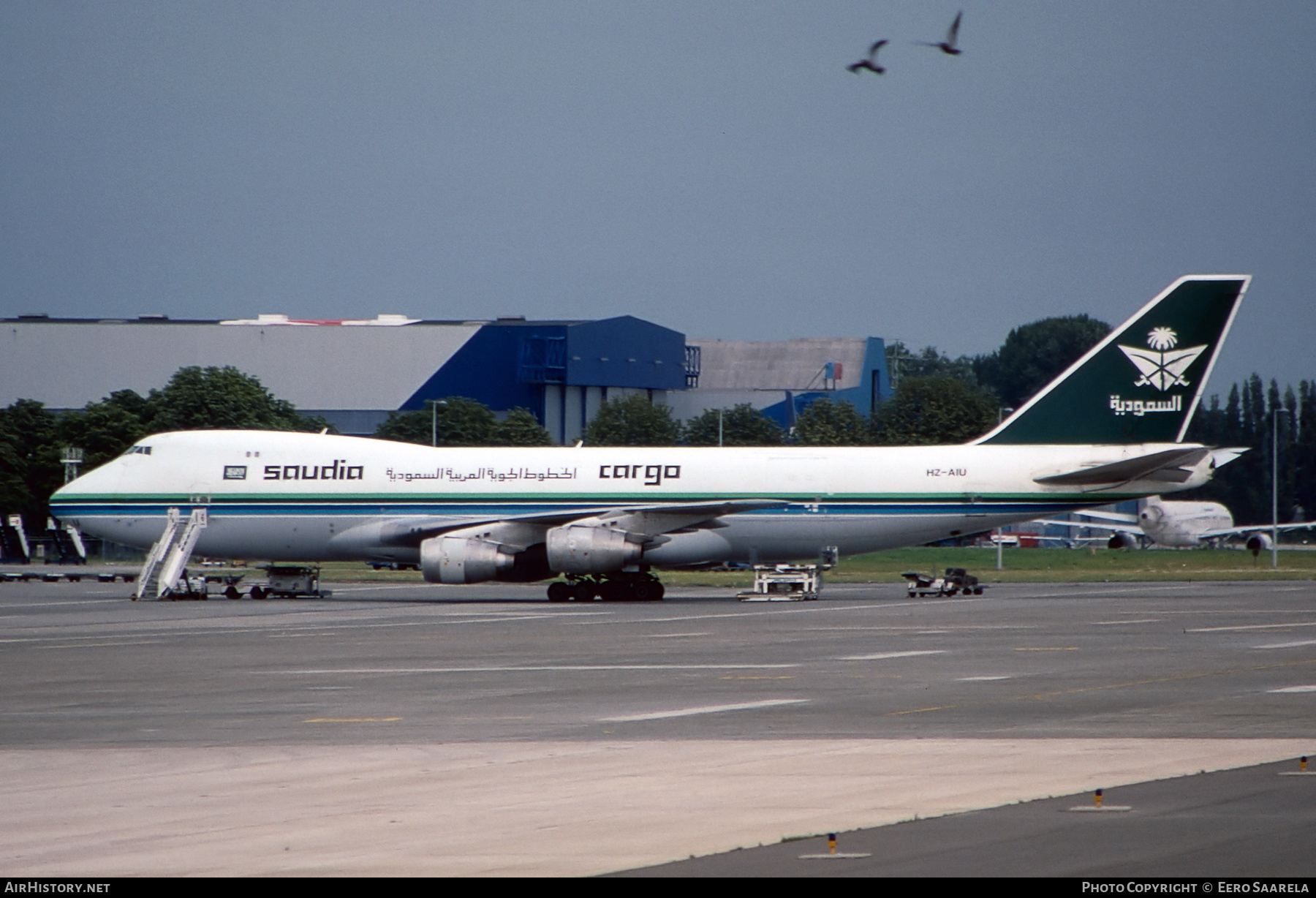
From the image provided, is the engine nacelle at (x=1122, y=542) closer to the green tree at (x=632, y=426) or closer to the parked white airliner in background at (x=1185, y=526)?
the parked white airliner in background at (x=1185, y=526)

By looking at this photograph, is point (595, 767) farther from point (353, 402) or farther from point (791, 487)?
point (353, 402)

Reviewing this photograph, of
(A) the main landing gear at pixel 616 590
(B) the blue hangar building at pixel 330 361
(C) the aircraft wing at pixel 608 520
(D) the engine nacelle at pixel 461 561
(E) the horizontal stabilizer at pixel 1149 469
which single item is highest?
(B) the blue hangar building at pixel 330 361

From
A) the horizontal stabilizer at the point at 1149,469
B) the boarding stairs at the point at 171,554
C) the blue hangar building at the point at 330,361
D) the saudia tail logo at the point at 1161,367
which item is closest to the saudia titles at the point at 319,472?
the boarding stairs at the point at 171,554

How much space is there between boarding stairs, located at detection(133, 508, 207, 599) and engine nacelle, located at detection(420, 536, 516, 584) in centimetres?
736

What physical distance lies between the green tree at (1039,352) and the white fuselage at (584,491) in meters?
134

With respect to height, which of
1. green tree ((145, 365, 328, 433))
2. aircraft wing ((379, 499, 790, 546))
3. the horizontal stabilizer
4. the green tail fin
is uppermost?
green tree ((145, 365, 328, 433))

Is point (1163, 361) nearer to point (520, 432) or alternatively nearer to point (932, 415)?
point (520, 432)

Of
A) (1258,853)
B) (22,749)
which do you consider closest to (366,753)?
(22,749)

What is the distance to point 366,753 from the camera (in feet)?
48.5

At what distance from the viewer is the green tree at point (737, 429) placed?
360 feet

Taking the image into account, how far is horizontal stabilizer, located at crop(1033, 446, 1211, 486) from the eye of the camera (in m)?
42.1

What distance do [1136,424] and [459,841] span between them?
37.4 m

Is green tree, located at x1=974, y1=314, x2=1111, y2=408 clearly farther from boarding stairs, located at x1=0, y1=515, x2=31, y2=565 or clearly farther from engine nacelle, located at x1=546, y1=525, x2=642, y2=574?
engine nacelle, located at x1=546, y1=525, x2=642, y2=574

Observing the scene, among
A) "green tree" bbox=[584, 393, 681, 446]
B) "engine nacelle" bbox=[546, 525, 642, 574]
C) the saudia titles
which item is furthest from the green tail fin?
"green tree" bbox=[584, 393, 681, 446]
